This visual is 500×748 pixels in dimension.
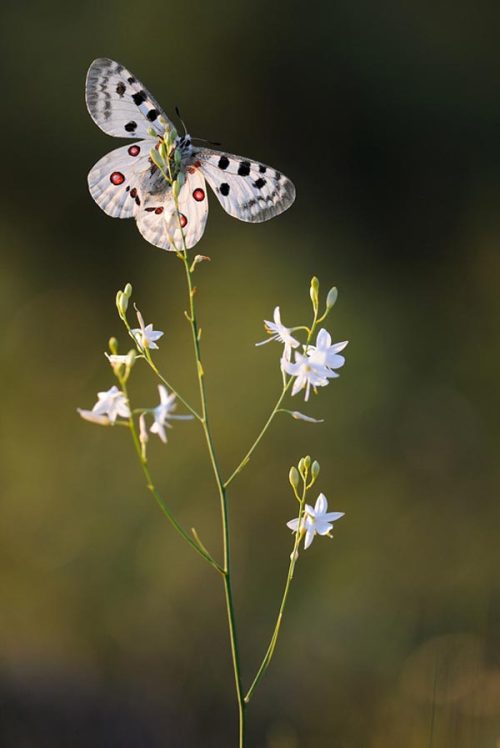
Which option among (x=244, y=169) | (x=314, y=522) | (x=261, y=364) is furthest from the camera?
(x=261, y=364)

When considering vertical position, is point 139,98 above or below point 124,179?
above

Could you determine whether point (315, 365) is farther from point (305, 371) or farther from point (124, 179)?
point (124, 179)

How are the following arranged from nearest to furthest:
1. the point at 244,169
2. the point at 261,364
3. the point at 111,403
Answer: the point at 111,403, the point at 244,169, the point at 261,364

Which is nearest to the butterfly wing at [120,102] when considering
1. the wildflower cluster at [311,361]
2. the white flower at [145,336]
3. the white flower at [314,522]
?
the white flower at [145,336]

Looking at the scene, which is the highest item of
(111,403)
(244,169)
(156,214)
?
(244,169)

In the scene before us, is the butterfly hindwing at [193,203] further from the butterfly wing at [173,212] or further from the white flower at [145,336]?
the white flower at [145,336]

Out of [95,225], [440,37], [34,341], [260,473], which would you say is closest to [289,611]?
[260,473]

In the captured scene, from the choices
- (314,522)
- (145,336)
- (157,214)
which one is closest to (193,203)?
(157,214)
